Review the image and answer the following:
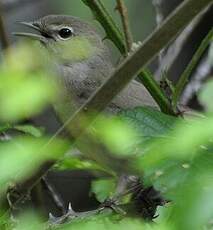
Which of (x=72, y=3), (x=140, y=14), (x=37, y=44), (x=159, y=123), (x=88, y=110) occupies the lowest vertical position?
(x=140, y=14)

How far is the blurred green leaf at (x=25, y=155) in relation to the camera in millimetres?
1249

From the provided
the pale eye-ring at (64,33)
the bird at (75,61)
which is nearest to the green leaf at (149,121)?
the bird at (75,61)

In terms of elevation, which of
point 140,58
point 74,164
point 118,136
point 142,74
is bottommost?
point 74,164

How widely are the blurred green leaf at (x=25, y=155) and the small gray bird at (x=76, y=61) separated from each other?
186 cm

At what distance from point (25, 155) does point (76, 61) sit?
2565 mm

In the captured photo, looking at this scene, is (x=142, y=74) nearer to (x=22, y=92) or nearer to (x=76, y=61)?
(x=22, y=92)

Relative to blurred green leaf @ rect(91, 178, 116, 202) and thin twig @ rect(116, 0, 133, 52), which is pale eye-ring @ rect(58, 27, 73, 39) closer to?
blurred green leaf @ rect(91, 178, 116, 202)

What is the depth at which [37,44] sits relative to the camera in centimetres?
345

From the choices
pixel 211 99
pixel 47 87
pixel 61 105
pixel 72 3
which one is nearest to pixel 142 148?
pixel 47 87

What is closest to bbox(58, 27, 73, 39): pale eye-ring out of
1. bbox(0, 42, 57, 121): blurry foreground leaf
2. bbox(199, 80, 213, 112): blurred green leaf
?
bbox(199, 80, 213, 112): blurred green leaf

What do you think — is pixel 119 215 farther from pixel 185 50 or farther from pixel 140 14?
pixel 140 14

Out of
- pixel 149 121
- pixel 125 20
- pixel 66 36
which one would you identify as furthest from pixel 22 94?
pixel 66 36

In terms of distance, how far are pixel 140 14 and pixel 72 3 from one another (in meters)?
0.61

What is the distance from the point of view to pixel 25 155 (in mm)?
1276
